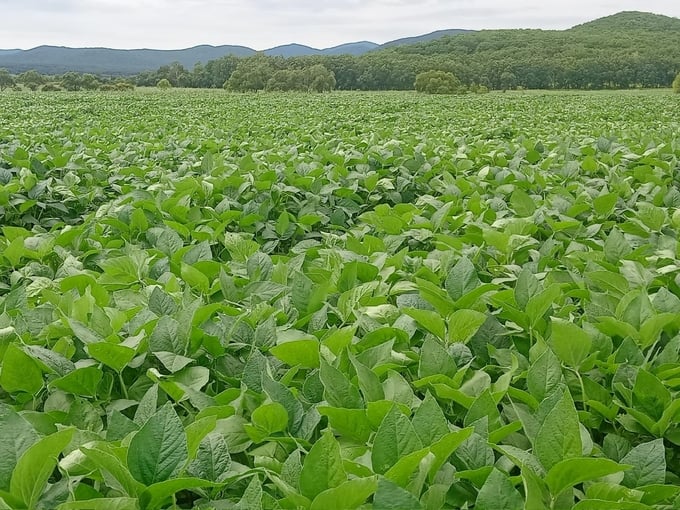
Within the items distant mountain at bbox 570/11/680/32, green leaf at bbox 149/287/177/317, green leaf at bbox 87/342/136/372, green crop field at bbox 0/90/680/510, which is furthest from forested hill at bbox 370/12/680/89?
green leaf at bbox 87/342/136/372

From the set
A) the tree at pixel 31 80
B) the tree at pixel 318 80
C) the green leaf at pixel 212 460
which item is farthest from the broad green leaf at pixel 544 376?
the tree at pixel 31 80

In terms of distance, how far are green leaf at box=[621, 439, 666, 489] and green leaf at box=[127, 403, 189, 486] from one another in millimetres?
837

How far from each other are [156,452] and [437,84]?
47.3 metres

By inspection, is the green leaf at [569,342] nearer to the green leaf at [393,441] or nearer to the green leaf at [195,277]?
the green leaf at [393,441]

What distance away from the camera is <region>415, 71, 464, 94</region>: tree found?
150 ft

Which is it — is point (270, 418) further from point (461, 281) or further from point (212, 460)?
point (461, 281)

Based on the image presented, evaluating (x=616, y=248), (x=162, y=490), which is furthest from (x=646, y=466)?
(x=616, y=248)

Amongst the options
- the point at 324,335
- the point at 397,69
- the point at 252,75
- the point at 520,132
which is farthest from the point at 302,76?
the point at 324,335

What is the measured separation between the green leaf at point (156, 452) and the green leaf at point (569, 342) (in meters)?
0.94

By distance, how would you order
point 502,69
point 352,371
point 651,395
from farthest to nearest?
point 502,69
point 352,371
point 651,395

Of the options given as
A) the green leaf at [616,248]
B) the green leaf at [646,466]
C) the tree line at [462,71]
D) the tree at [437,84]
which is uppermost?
the tree line at [462,71]

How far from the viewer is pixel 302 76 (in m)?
56.8

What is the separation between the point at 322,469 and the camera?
3.51 ft

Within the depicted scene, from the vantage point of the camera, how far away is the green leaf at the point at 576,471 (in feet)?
3.39
